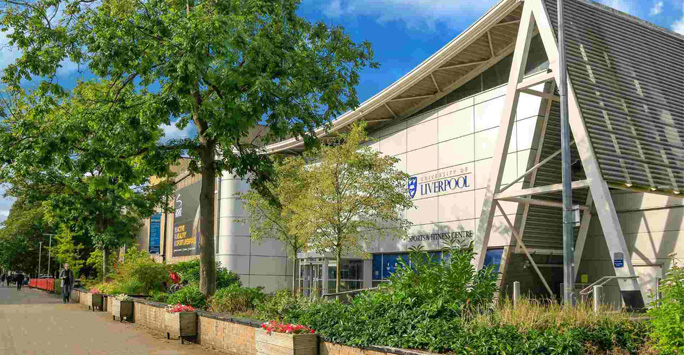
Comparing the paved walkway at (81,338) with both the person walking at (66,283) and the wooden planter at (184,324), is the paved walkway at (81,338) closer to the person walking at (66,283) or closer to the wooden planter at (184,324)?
the wooden planter at (184,324)

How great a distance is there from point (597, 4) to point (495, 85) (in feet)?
18.9

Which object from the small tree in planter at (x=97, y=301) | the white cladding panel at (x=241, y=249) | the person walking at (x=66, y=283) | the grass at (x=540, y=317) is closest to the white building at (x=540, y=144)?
the grass at (x=540, y=317)

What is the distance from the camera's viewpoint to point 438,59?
28.3 meters

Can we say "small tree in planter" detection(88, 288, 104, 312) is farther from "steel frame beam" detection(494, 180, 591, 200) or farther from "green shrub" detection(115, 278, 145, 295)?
"steel frame beam" detection(494, 180, 591, 200)

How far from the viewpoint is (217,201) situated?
43562 millimetres

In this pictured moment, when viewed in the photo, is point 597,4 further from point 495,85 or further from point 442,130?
point 442,130

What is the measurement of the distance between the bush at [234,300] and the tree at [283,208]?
30.4 feet

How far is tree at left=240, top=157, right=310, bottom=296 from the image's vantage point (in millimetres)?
26969

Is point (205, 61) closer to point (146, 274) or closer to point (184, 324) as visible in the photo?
point (184, 324)

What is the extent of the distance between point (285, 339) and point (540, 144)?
1676 cm

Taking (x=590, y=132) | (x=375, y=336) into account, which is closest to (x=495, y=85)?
(x=590, y=132)

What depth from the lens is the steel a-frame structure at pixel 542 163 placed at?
17.7 meters

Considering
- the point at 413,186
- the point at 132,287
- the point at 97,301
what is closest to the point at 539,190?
the point at 413,186

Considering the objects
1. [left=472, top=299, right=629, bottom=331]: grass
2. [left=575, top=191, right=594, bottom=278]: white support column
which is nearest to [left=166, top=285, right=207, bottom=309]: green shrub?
[left=472, top=299, right=629, bottom=331]: grass
